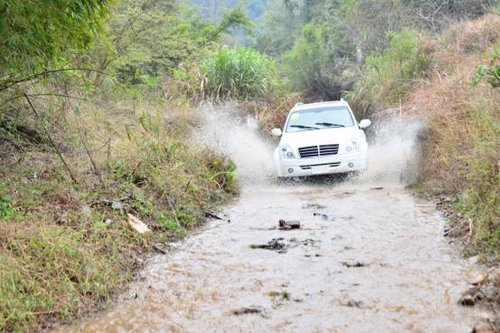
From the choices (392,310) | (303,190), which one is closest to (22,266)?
(392,310)

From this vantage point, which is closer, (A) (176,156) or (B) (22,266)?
(B) (22,266)

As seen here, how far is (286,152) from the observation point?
39.3 ft

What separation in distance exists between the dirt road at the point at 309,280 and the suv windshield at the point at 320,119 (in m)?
3.86

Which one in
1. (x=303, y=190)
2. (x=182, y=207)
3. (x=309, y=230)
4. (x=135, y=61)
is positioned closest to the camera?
Answer: (x=309, y=230)

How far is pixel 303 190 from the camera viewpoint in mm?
11688

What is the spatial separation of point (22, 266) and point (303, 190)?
280 inches

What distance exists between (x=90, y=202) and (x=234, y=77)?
1109cm

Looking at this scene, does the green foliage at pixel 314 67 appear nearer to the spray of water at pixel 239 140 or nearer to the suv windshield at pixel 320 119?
the spray of water at pixel 239 140

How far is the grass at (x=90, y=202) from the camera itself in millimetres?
5180

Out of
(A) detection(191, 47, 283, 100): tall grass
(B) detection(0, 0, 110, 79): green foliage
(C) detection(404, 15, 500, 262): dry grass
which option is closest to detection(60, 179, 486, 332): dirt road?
(C) detection(404, 15, 500, 262): dry grass

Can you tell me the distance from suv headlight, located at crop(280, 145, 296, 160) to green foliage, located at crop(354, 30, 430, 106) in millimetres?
4111

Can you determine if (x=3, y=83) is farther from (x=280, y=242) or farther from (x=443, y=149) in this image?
(x=443, y=149)

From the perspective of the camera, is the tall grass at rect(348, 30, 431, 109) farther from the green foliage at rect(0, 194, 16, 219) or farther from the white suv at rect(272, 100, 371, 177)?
the green foliage at rect(0, 194, 16, 219)

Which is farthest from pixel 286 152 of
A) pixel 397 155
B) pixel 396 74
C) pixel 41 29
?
pixel 41 29
